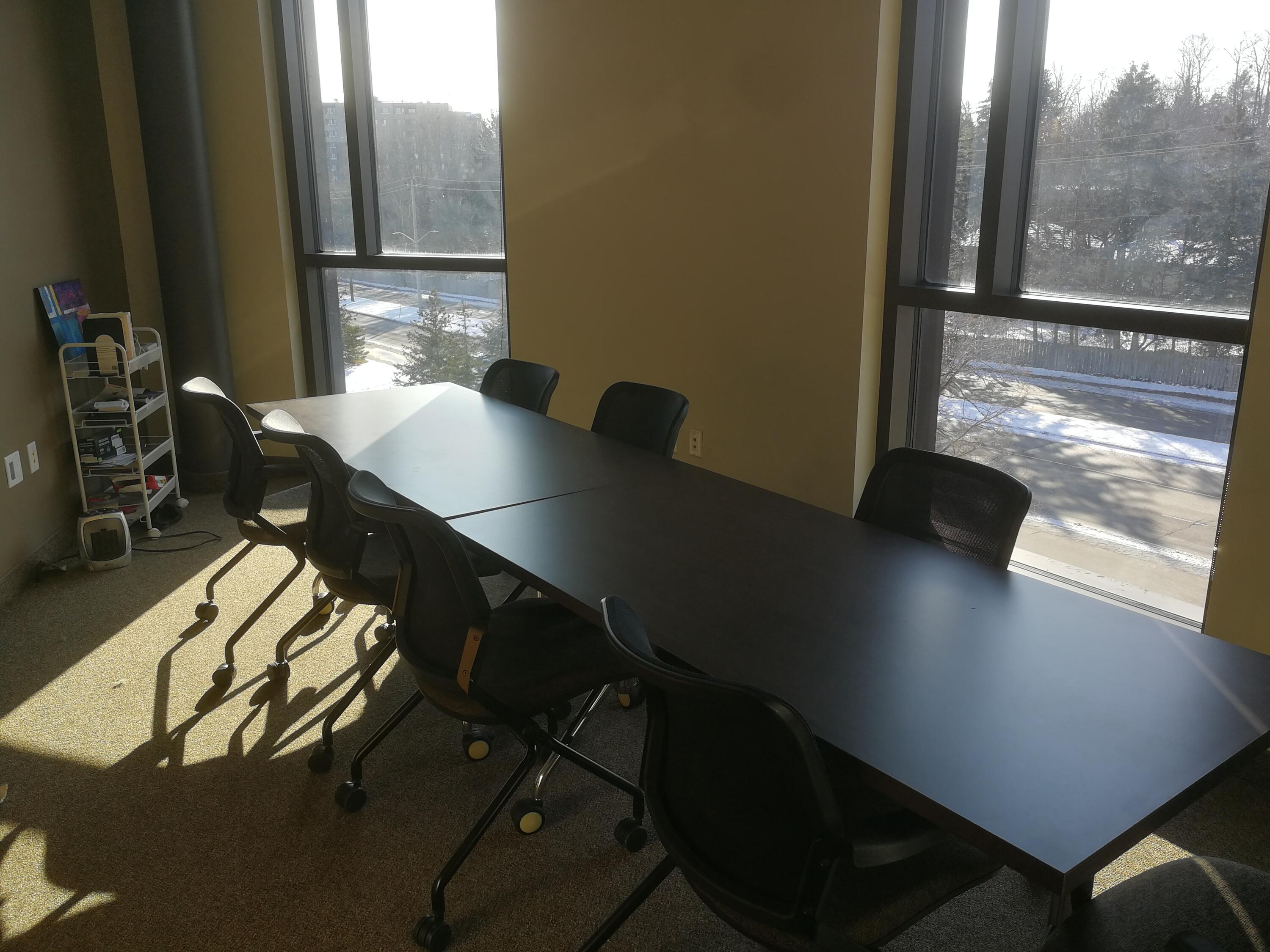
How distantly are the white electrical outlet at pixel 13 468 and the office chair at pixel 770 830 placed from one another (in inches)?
142

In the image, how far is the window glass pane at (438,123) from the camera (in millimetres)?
5078

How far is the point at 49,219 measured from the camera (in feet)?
15.3

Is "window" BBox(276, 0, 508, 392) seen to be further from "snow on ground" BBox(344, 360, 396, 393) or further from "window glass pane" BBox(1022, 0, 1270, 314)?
"window glass pane" BBox(1022, 0, 1270, 314)

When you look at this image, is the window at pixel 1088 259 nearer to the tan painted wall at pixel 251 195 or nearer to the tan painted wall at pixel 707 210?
the tan painted wall at pixel 707 210

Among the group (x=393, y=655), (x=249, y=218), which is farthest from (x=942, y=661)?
(x=249, y=218)

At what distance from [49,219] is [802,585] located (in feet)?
13.9

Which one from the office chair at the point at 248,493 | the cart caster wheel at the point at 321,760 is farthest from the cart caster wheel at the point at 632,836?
the office chair at the point at 248,493

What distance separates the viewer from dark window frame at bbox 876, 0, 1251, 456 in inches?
123

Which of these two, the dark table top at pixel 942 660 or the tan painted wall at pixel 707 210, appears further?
the tan painted wall at pixel 707 210

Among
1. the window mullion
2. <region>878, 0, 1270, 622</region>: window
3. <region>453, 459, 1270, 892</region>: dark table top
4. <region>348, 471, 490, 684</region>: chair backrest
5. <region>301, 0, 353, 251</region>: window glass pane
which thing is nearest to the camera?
<region>453, 459, 1270, 892</region>: dark table top

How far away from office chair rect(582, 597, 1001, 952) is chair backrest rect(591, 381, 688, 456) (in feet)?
5.37

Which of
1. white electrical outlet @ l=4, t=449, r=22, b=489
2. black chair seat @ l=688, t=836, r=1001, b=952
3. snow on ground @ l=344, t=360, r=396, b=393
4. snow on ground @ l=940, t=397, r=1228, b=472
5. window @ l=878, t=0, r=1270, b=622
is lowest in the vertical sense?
black chair seat @ l=688, t=836, r=1001, b=952

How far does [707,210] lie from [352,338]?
269cm

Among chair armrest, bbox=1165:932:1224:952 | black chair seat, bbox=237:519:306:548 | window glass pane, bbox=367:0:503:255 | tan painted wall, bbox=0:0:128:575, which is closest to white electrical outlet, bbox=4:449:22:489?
tan painted wall, bbox=0:0:128:575
